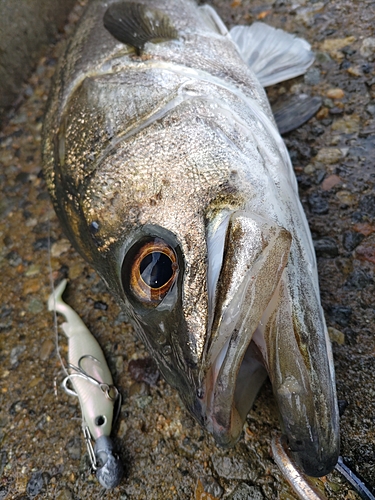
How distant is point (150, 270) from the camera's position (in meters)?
1.50

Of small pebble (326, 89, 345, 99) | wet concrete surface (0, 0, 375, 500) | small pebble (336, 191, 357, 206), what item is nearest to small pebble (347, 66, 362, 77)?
wet concrete surface (0, 0, 375, 500)

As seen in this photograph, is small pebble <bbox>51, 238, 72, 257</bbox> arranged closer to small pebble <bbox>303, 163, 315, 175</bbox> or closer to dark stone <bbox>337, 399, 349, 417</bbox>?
small pebble <bbox>303, 163, 315, 175</bbox>

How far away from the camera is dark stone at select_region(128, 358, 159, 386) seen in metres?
2.22

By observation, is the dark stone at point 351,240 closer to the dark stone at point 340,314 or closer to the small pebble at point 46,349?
the dark stone at point 340,314

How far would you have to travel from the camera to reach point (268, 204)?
1.62 meters

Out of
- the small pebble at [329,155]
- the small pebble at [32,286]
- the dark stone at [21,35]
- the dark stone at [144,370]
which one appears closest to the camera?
the dark stone at [144,370]

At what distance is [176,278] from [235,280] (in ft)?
0.72

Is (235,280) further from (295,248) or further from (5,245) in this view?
(5,245)

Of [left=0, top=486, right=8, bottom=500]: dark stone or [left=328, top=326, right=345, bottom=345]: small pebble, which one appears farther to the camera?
[left=0, top=486, right=8, bottom=500]: dark stone

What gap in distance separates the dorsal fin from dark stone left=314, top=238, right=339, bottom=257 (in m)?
1.42

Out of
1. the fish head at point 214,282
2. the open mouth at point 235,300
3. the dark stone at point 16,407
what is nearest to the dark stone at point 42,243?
the dark stone at point 16,407

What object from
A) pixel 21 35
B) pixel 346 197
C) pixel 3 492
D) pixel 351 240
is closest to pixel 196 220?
pixel 351 240

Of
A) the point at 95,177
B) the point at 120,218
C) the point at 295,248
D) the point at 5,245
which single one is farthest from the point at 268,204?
the point at 5,245

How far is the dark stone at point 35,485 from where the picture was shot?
83.0 inches
